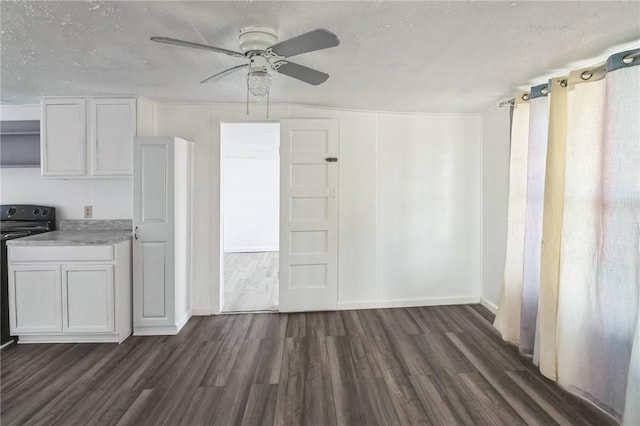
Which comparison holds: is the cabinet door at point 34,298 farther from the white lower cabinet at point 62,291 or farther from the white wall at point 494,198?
the white wall at point 494,198

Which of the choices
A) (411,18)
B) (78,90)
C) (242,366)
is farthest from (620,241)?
(78,90)

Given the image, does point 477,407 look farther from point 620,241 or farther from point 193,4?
point 193,4

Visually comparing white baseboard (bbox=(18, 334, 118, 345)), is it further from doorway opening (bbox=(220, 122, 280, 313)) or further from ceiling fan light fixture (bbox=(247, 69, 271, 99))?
doorway opening (bbox=(220, 122, 280, 313))

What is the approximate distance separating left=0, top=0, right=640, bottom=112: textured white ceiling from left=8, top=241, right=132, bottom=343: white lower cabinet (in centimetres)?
145

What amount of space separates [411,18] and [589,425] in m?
2.48

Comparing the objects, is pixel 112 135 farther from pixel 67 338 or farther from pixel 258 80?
pixel 258 80

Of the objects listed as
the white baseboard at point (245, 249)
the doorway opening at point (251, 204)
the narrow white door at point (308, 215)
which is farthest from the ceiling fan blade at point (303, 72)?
the white baseboard at point (245, 249)

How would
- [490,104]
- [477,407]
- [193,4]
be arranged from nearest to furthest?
[193,4]
[477,407]
[490,104]

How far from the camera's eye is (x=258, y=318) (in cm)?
325

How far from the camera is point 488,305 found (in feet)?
11.3

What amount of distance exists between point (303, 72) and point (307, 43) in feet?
1.25

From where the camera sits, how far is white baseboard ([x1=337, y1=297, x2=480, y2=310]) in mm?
3455

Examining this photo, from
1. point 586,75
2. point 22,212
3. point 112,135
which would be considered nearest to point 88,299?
point 22,212

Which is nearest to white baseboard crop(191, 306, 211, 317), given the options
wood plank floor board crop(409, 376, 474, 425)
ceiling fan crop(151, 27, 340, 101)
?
wood plank floor board crop(409, 376, 474, 425)
